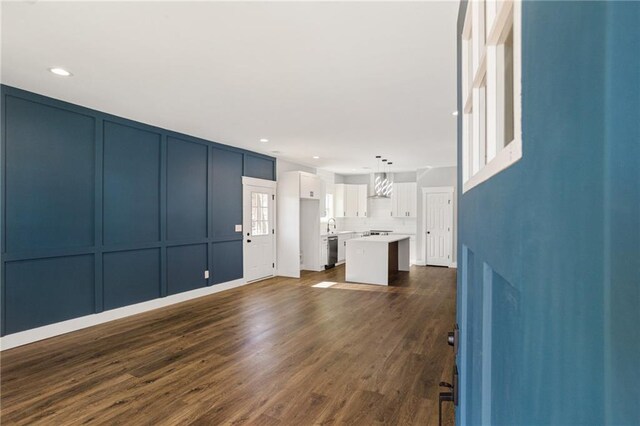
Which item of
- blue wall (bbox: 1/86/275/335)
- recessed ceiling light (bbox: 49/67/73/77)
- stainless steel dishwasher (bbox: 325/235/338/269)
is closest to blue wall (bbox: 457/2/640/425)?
recessed ceiling light (bbox: 49/67/73/77)

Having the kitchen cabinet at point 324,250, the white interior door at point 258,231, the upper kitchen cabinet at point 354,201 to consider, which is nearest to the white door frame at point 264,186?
the white interior door at point 258,231

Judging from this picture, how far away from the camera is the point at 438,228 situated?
884 centimetres

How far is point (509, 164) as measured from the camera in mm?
572

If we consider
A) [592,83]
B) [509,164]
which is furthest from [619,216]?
[509,164]

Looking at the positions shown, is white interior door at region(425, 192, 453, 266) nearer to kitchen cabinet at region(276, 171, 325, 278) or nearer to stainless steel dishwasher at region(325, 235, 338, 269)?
stainless steel dishwasher at region(325, 235, 338, 269)

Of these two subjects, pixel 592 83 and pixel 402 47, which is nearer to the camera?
pixel 592 83

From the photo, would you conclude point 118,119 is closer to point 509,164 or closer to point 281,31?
point 281,31

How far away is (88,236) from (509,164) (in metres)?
4.78

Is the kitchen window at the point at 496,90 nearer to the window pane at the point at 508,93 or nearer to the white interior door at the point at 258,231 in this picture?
the window pane at the point at 508,93

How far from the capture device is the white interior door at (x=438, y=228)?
8.71 meters

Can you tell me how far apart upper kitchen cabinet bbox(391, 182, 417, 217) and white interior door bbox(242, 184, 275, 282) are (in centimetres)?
398

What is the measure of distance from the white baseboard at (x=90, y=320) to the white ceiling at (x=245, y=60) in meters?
2.59

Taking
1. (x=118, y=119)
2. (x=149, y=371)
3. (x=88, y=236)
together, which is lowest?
(x=149, y=371)

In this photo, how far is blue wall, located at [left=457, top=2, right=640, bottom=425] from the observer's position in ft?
0.72
